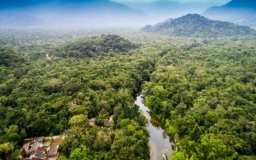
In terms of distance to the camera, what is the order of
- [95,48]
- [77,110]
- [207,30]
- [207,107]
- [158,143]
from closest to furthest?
[158,143]
[207,107]
[77,110]
[95,48]
[207,30]

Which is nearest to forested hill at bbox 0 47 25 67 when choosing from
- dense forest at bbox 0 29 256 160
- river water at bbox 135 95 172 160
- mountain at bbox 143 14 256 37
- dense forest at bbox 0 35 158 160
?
dense forest at bbox 0 29 256 160

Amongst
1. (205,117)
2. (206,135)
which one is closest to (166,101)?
(205,117)

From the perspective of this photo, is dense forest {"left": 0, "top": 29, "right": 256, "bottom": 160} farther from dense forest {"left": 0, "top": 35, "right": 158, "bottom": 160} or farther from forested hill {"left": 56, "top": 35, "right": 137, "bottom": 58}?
forested hill {"left": 56, "top": 35, "right": 137, "bottom": 58}

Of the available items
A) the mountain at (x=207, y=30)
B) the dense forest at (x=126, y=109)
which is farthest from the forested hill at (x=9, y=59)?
the mountain at (x=207, y=30)

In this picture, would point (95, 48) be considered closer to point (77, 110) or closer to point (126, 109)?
point (77, 110)

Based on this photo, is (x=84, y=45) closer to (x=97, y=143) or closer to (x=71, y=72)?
(x=71, y=72)

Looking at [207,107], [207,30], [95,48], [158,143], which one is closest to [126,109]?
[158,143]
